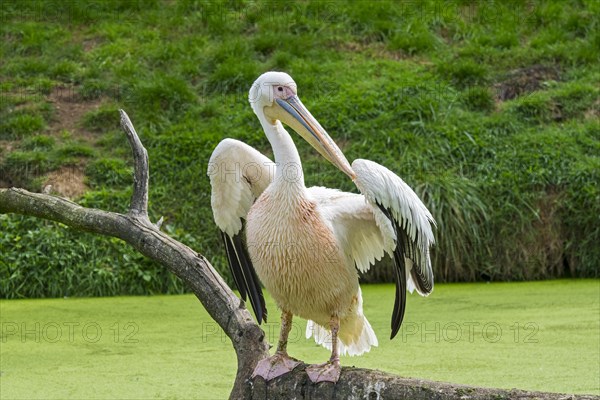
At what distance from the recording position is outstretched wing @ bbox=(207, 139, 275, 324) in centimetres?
429

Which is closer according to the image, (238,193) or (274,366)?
(274,366)

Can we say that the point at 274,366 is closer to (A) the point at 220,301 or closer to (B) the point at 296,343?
(A) the point at 220,301

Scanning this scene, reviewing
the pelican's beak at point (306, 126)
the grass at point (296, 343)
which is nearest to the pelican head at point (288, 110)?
the pelican's beak at point (306, 126)

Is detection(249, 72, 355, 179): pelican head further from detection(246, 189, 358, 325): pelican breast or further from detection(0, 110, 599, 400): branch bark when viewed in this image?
detection(0, 110, 599, 400): branch bark

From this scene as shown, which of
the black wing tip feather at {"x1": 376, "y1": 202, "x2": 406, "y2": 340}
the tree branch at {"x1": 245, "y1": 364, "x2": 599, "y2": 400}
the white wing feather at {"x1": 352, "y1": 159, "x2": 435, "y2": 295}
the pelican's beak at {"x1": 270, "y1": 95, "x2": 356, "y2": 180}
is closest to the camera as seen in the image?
the tree branch at {"x1": 245, "y1": 364, "x2": 599, "y2": 400}

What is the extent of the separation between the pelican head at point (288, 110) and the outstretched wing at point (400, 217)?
0.66ft

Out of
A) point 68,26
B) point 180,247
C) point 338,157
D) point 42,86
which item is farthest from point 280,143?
point 68,26

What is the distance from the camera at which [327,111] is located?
8.61 metres

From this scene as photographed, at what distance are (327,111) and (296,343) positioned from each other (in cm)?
321

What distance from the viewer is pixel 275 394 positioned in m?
3.55

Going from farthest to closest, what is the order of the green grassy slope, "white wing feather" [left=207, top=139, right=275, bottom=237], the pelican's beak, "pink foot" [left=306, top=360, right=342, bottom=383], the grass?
the green grassy slope, the grass, "white wing feather" [left=207, top=139, right=275, bottom=237], the pelican's beak, "pink foot" [left=306, top=360, right=342, bottom=383]

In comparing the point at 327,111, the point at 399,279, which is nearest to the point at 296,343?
the point at 399,279

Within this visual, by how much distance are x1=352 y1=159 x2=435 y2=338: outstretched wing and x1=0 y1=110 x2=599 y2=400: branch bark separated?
0.64 m

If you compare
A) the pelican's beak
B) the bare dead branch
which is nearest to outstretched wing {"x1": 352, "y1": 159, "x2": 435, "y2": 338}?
the pelican's beak
